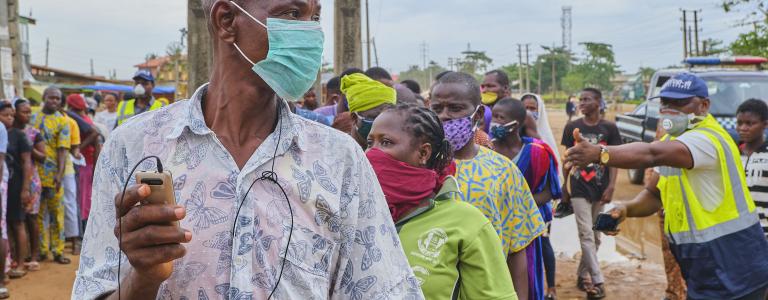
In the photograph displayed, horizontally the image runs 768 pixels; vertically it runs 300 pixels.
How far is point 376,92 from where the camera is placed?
4.31 meters

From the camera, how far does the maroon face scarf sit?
2701 mm

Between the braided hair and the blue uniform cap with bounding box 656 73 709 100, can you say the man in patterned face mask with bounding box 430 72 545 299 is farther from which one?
the blue uniform cap with bounding box 656 73 709 100

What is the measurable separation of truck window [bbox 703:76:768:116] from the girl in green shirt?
9.36m

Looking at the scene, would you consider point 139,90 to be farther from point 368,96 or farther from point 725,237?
point 725,237

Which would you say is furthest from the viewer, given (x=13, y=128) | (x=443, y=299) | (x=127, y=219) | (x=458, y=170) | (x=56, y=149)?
(x=56, y=149)

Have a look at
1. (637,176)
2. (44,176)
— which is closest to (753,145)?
(44,176)

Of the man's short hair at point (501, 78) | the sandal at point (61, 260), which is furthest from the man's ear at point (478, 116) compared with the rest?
the sandal at point (61, 260)

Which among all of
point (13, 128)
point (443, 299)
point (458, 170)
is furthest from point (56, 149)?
point (443, 299)

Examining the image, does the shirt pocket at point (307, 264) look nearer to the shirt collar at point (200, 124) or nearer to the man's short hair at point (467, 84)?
the shirt collar at point (200, 124)

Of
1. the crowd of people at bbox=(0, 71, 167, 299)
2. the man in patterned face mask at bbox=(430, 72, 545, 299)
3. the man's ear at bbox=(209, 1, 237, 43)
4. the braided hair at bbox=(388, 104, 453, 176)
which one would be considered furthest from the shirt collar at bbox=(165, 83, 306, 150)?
the crowd of people at bbox=(0, 71, 167, 299)

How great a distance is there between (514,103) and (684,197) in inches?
77.2

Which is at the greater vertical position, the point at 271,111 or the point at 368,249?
the point at 271,111

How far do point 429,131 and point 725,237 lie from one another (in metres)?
2.09

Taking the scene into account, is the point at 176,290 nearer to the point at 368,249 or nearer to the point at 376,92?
the point at 368,249
